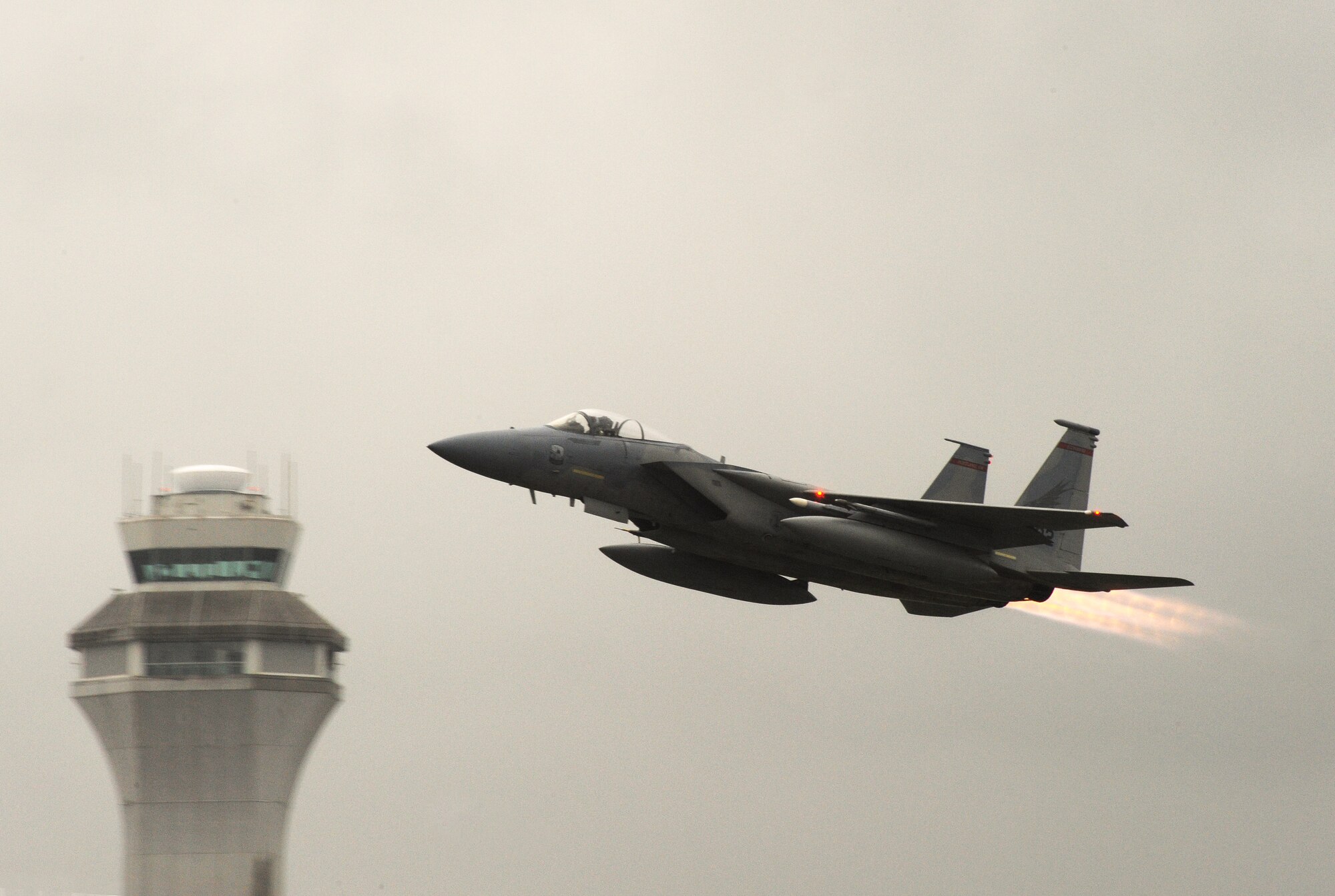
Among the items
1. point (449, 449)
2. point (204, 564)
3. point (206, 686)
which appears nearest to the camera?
point (449, 449)

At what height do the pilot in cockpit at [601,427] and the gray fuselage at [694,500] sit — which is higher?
the pilot in cockpit at [601,427]

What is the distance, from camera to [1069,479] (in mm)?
31109

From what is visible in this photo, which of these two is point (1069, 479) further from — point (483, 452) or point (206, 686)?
point (206, 686)

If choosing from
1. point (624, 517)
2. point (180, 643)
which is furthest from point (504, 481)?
point (180, 643)

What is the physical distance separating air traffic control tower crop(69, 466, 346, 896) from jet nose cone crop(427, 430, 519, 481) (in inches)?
1555

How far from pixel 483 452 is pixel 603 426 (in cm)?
220

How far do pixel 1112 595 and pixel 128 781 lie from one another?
43.0 meters

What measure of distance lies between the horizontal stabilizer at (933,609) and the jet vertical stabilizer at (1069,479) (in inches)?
89.6

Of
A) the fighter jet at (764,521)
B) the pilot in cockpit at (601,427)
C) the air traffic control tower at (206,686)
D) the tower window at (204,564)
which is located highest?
the pilot in cockpit at (601,427)

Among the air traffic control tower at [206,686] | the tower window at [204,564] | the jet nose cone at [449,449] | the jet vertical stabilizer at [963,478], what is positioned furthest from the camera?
the tower window at [204,564]

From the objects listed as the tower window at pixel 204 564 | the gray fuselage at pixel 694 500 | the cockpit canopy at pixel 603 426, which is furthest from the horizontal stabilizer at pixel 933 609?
the tower window at pixel 204 564

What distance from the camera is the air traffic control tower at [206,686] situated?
6078cm

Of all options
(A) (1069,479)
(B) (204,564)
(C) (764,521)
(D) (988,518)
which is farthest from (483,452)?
(B) (204,564)

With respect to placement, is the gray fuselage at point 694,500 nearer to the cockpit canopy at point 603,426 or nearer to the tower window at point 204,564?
the cockpit canopy at point 603,426
